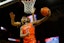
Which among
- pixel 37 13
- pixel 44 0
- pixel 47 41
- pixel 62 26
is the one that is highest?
pixel 44 0

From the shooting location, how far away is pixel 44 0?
2936mm

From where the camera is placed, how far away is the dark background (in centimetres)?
298

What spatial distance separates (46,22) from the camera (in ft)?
9.77

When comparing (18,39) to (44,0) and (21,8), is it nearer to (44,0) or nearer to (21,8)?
(21,8)

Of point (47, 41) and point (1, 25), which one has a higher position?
point (1, 25)

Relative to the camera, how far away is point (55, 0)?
3.02 meters

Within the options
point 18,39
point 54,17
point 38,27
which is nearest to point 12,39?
point 18,39

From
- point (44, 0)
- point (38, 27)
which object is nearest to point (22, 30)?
point (38, 27)

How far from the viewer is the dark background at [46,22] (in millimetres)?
2977

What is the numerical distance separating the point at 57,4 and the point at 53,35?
46 centimetres

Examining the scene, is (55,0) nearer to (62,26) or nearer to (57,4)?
(57,4)

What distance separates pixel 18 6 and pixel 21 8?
53 millimetres

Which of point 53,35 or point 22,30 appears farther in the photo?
point 53,35

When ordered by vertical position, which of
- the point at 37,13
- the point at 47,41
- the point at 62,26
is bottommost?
the point at 47,41
